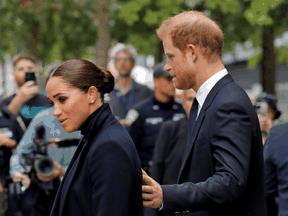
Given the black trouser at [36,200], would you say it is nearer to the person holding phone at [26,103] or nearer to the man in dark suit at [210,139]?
the person holding phone at [26,103]

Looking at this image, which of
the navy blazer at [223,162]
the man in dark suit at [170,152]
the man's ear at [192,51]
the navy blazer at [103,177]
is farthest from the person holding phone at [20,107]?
the navy blazer at [223,162]

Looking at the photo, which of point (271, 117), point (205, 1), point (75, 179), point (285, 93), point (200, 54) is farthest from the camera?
point (285, 93)

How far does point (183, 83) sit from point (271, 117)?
2917 millimetres

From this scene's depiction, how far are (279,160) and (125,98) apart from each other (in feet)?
12.6

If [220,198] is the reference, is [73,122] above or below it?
above

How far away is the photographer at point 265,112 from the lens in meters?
4.59

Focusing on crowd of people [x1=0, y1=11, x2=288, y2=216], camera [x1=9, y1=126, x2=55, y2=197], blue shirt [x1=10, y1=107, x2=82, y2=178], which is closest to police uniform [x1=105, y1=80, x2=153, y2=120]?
blue shirt [x1=10, y1=107, x2=82, y2=178]

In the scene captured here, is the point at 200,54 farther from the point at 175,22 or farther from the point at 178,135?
the point at 178,135

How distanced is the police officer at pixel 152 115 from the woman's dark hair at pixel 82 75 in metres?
2.95

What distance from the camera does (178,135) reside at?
4492mm

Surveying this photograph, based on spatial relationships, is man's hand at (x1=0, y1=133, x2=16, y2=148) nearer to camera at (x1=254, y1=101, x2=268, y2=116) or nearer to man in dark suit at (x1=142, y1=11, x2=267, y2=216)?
camera at (x1=254, y1=101, x2=268, y2=116)

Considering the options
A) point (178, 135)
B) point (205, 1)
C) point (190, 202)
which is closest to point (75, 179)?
point (190, 202)

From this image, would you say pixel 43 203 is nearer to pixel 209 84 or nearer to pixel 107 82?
pixel 107 82

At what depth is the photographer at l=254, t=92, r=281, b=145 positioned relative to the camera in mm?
4590
